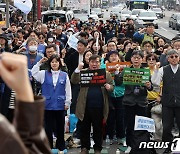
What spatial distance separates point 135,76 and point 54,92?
1312 mm

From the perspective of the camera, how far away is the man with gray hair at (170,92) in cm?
712

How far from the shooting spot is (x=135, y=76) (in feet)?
24.3

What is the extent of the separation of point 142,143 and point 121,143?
54.1 inches

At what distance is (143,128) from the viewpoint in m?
7.18

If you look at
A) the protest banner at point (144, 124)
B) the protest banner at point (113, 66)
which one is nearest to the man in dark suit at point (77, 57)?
the protest banner at point (113, 66)

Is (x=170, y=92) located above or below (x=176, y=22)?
above

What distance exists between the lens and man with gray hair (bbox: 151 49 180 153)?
7.12m

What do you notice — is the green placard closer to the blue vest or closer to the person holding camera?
the blue vest

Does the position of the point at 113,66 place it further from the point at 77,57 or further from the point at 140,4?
the point at 140,4

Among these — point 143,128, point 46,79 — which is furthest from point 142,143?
point 46,79

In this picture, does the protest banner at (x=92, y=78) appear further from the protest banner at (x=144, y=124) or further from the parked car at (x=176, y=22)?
the parked car at (x=176, y=22)

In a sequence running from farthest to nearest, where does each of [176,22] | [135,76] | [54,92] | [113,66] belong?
[176,22] → [113,66] → [135,76] → [54,92]

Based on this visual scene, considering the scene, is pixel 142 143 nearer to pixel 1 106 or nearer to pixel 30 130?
pixel 1 106

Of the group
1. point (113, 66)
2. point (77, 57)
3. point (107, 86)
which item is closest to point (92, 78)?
point (107, 86)
